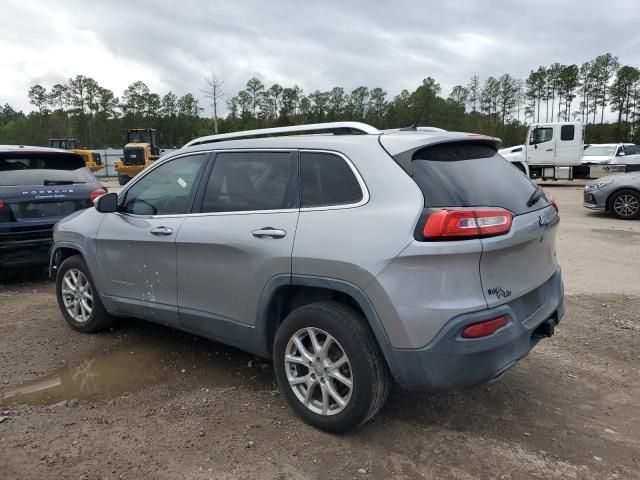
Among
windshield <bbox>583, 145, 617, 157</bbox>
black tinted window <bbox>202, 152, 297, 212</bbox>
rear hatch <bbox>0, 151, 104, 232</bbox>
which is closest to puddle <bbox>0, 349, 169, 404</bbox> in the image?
black tinted window <bbox>202, 152, 297, 212</bbox>

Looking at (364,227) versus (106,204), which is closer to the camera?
(364,227)

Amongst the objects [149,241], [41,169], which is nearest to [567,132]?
[41,169]

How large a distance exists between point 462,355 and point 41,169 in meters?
5.88

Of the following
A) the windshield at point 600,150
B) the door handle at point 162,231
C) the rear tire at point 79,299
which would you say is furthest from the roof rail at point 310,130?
the windshield at point 600,150

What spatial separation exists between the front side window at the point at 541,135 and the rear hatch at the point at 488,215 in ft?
71.6

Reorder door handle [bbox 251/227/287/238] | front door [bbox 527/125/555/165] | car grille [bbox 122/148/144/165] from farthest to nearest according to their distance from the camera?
1. car grille [bbox 122/148/144/165]
2. front door [bbox 527/125/555/165]
3. door handle [bbox 251/227/287/238]

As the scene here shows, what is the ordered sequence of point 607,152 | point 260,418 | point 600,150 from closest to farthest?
point 260,418
point 607,152
point 600,150

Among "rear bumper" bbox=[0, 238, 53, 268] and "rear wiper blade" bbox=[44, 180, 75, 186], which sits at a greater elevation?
"rear wiper blade" bbox=[44, 180, 75, 186]

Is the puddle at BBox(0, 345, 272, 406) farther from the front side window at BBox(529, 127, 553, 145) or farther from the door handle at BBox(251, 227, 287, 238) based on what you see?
the front side window at BBox(529, 127, 553, 145)

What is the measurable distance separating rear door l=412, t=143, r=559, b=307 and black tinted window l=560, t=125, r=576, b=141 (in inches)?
859

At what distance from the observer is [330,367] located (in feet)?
9.47

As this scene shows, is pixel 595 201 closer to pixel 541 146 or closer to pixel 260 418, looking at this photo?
pixel 260 418

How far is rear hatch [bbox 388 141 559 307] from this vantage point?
8.40ft

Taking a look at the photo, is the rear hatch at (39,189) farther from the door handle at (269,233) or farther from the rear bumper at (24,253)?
the door handle at (269,233)
